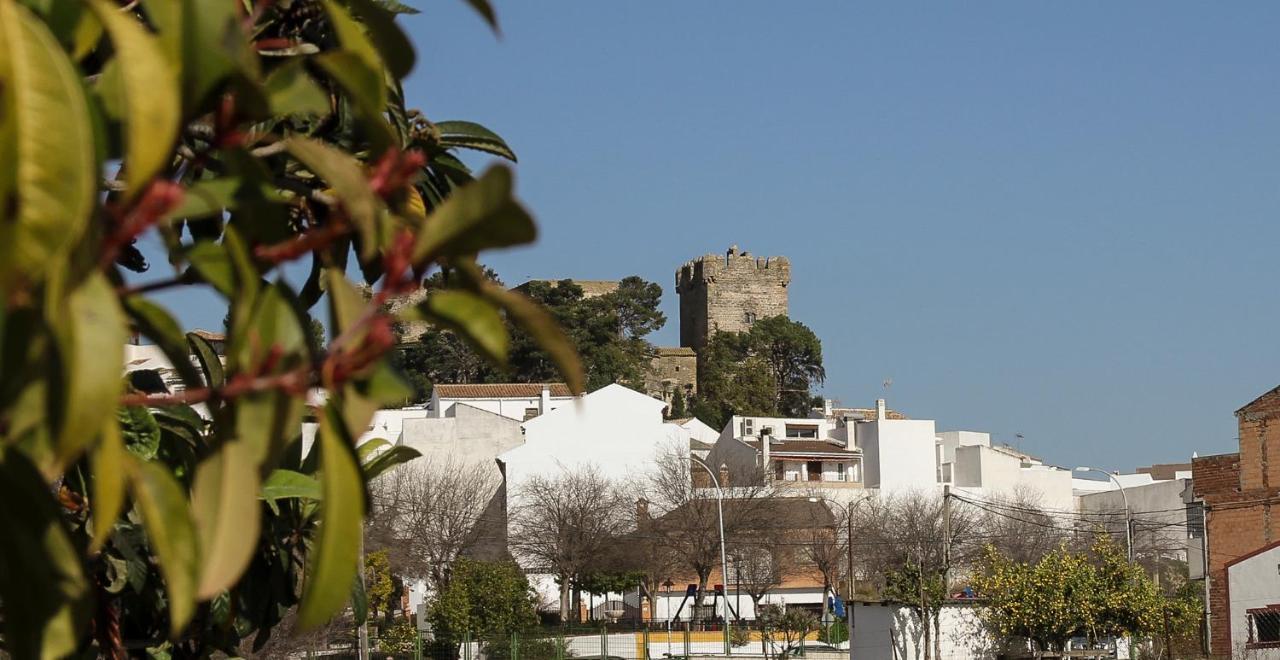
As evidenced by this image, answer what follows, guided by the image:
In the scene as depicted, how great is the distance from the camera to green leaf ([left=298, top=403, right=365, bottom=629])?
1.60 m

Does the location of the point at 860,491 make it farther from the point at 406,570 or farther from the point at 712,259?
the point at 712,259

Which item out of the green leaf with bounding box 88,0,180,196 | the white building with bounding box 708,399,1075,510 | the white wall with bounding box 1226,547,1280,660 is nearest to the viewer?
the green leaf with bounding box 88,0,180,196

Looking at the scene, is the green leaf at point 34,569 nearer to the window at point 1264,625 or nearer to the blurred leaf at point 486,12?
the blurred leaf at point 486,12

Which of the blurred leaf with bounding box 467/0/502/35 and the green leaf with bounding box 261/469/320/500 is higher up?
the blurred leaf with bounding box 467/0/502/35

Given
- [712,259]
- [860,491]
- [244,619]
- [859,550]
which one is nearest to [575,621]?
[859,550]

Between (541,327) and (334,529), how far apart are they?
32 cm

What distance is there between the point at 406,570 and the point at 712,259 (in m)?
68.2

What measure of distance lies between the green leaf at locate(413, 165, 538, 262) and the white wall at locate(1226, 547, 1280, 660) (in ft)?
103

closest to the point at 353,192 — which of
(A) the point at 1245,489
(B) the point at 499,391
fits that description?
(A) the point at 1245,489

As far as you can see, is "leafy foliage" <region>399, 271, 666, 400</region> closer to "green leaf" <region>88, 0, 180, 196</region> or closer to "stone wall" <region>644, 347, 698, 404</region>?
"stone wall" <region>644, 347, 698, 404</region>

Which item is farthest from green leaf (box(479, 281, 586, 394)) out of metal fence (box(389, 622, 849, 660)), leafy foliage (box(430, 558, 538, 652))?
leafy foliage (box(430, 558, 538, 652))

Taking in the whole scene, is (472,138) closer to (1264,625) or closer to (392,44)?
(392,44)

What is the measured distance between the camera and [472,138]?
3.57 metres

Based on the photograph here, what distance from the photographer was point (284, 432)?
1.61m
